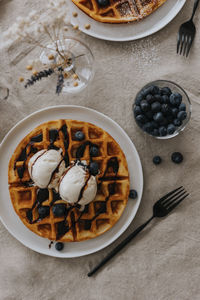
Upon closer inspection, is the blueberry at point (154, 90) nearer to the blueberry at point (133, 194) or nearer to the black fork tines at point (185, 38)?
the black fork tines at point (185, 38)

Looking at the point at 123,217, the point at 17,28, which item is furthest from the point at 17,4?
the point at 123,217

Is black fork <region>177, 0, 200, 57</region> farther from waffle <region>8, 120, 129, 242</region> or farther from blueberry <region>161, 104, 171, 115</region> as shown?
waffle <region>8, 120, 129, 242</region>

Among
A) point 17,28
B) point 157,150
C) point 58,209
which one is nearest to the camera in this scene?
point 58,209

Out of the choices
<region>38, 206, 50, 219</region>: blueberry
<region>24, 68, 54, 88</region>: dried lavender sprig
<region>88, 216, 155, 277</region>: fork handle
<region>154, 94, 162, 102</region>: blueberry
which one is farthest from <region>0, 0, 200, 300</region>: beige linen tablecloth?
<region>38, 206, 50, 219</region>: blueberry

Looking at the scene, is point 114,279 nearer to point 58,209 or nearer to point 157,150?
point 58,209

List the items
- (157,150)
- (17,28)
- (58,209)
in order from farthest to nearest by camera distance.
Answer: (157,150)
(17,28)
(58,209)

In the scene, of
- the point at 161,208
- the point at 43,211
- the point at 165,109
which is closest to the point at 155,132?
the point at 165,109

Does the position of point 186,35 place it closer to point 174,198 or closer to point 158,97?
point 158,97
